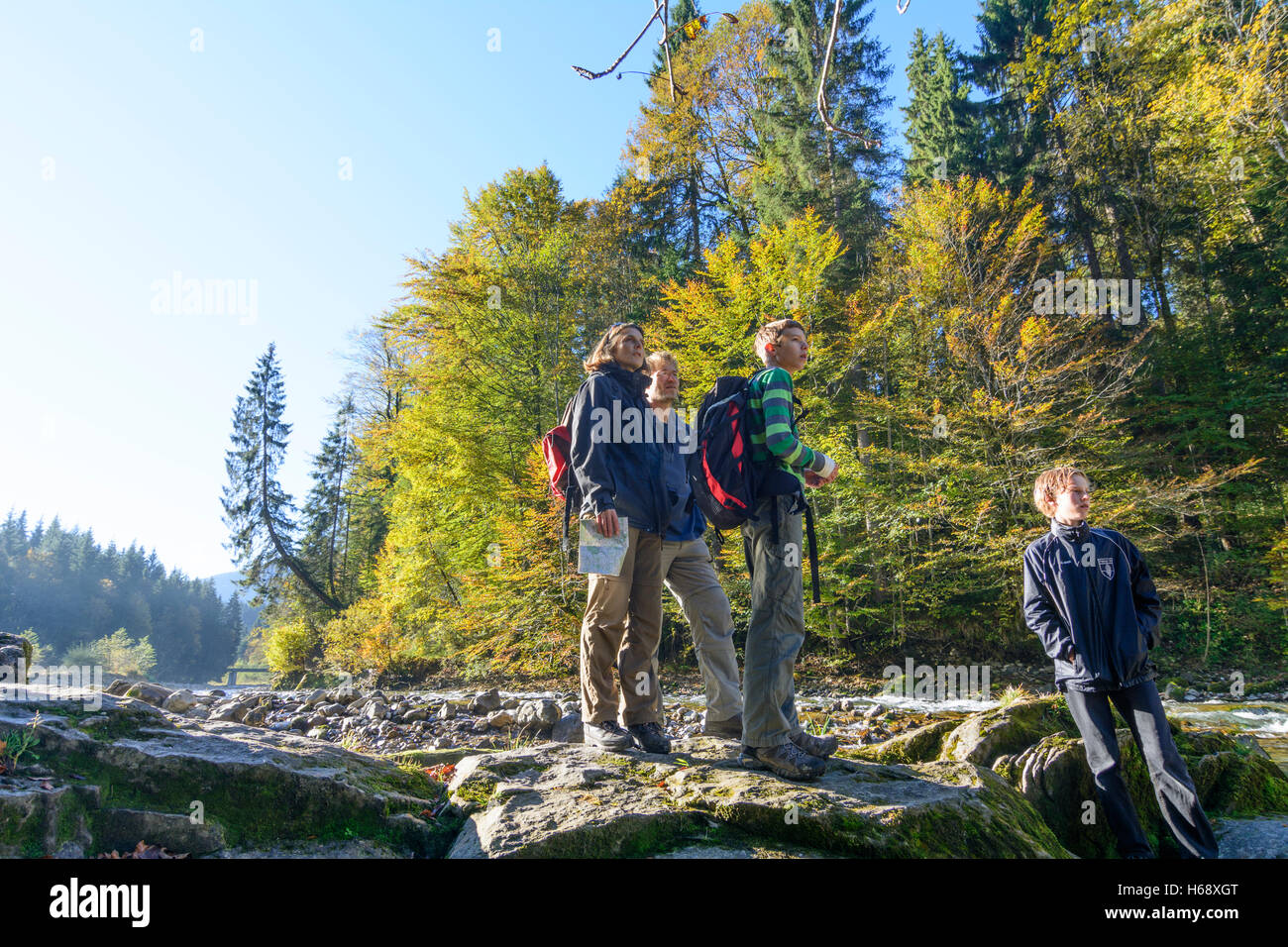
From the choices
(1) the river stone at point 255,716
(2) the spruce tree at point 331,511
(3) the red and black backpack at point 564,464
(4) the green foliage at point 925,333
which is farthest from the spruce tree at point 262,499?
Answer: (3) the red and black backpack at point 564,464

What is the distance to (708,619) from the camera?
3859 millimetres

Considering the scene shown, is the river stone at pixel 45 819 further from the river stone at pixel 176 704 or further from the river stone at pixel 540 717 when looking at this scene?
the river stone at pixel 176 704

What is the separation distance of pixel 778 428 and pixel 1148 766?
97.0 inches

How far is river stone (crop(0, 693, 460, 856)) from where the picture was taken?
7.86 feet

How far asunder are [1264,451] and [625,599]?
828 inches

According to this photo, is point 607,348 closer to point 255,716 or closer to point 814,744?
point 814,744

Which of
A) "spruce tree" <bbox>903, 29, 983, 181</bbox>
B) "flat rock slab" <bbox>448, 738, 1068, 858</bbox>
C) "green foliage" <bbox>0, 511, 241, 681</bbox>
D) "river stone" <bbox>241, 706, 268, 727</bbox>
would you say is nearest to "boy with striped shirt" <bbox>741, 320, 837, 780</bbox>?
"flat rock slab" <bbox>448, 738, 1068, 858</bbox>

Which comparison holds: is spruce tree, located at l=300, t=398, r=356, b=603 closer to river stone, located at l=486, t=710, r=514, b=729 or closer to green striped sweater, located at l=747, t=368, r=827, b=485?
river stone, located at l=486, t=710, r=514, b=729

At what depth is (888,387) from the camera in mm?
18188

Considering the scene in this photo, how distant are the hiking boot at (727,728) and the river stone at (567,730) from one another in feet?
9.53

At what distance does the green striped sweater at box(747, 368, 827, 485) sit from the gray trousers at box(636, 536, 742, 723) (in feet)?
3.25

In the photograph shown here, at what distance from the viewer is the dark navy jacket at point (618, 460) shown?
3.38m

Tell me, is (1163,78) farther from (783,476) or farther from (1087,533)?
(783,476)

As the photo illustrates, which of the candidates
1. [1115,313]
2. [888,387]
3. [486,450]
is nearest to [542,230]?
[486,450]
